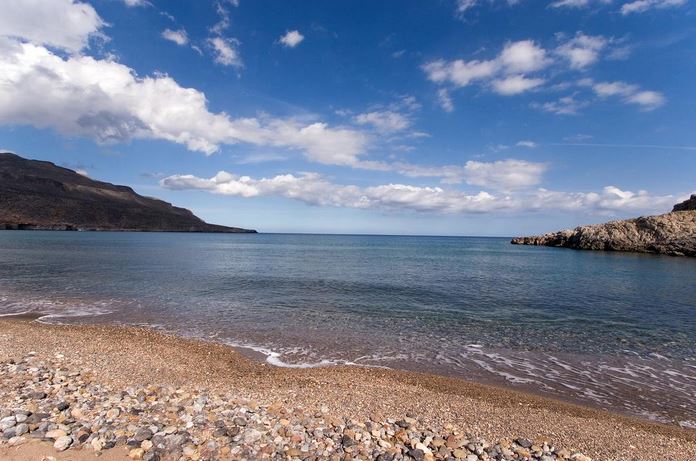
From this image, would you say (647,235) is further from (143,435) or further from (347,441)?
(143,435)

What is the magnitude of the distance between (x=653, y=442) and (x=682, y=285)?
43.8 meters

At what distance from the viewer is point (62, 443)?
23.4ft

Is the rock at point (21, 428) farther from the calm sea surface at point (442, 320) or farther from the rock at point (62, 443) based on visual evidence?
the calm sea surface at point (442, 320)

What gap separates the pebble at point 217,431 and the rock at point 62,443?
0.02 m

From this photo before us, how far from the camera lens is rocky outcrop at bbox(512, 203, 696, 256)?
91375mm

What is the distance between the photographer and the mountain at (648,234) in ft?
300

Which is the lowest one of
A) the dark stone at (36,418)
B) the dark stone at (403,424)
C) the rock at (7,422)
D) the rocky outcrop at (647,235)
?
the dark stone at (403,424)

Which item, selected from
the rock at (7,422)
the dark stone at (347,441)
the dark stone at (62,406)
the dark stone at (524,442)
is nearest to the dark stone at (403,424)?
the dark stone at (347,441)

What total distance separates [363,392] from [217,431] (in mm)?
4750

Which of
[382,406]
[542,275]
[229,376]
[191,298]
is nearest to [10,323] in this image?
[191,298]

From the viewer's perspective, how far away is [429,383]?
1327 centimetres

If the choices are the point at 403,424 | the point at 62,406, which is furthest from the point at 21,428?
the point at 403,424

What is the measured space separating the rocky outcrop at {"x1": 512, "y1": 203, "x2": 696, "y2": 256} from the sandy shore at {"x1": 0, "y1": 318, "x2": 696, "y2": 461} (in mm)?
107077

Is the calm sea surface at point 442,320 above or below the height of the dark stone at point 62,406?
below
